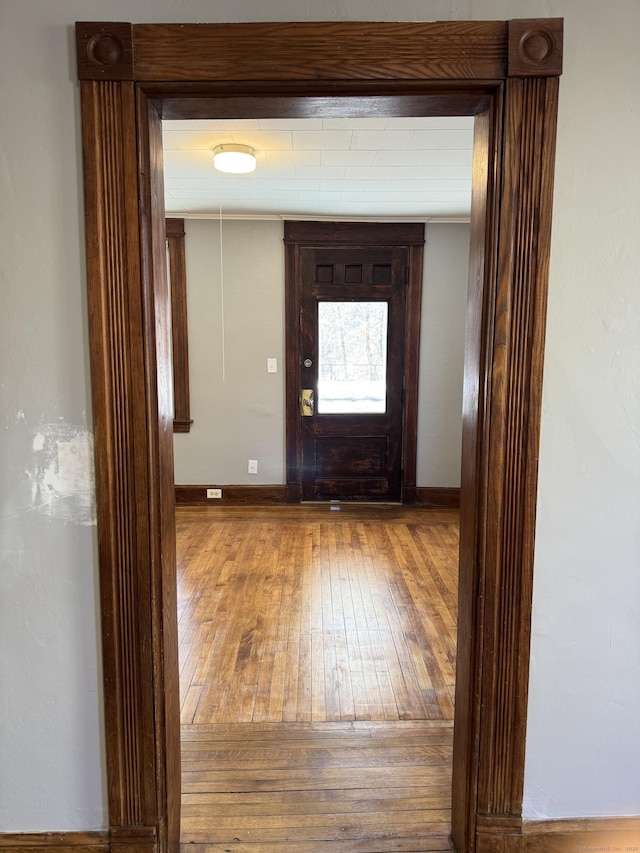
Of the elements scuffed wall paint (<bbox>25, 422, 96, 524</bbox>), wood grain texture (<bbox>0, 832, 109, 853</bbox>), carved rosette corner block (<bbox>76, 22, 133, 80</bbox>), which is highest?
carved rosette corner block (<bbox>76, 22, 133, 80</bbox>)

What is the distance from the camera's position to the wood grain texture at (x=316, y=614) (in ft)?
7.53

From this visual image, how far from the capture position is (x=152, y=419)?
1.39 meters

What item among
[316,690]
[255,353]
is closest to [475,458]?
[316,690]

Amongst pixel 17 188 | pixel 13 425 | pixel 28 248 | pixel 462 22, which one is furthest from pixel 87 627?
pixel 462 22

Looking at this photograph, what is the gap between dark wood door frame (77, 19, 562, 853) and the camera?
1.24m

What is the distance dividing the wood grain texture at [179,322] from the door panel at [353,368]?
992 millimetres

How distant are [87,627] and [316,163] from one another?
2.61 metres

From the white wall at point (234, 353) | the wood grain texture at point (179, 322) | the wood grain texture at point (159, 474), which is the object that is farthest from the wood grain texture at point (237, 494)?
the wood grain texture at point (159, 474)

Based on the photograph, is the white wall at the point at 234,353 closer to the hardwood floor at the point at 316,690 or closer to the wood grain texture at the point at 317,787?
the hardwood floor at the point at 316,690

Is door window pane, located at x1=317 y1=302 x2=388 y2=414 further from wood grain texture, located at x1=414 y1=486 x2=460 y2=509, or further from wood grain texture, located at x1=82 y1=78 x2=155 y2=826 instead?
wood grain texture, located at x1=82 y1=78 x2=155 y2=826

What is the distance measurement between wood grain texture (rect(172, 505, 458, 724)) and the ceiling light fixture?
7.90 feet

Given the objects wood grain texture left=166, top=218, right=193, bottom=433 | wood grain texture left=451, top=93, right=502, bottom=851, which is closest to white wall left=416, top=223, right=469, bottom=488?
wood grain texture left=166, top=218, right=193, bottom=433

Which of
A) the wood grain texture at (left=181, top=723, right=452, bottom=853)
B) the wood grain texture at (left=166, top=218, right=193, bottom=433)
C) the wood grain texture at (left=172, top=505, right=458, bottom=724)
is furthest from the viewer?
the wood grain texture at (left=166, top=218, right=193, bottom=433)

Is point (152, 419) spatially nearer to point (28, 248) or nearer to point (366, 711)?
point (28, 248)
